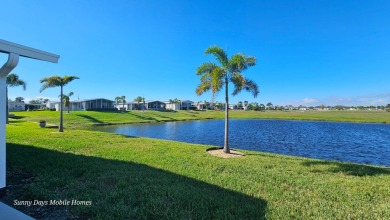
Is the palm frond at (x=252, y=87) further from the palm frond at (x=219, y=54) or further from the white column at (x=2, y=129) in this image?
the white column at (x=2, y=129)

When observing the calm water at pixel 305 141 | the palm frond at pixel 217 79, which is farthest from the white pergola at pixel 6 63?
the calm water at pixel 305 141

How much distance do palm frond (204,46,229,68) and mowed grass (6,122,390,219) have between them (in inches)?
236

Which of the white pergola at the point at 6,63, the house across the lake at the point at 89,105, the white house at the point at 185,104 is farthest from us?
the white house at the point at 185,104

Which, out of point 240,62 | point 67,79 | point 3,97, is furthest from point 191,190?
point 67,79

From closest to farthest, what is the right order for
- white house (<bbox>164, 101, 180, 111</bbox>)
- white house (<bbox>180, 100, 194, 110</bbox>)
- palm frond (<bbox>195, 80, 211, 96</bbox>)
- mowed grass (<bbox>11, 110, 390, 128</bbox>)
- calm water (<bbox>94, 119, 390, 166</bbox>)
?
1. palm frond (<bbox>195, 80, 211, 96</bbox>)
2. calm water (<bbox>94, 119, 390, 166</bbox>)
3. mowed grass (<bbox>11, 110, 390, 128</bbox>)
4. white house (<bbox>164, 101, 180, 111</bbox>)
5. white house (<bbox>180, 100, 194, 110</bbox>)

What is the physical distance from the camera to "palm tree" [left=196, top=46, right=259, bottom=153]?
495 inches

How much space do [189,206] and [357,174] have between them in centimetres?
739

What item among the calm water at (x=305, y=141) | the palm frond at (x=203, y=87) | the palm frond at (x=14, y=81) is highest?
the palm frond at (x=14, y=81)

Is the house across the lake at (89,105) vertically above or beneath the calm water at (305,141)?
above

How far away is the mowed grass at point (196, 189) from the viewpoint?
4609 millimetres

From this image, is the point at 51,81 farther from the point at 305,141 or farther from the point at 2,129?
the point at 305,141

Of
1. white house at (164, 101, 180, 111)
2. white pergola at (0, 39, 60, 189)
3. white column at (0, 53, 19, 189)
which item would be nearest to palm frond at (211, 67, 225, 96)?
white pergola at (0, 39, 60, 189)

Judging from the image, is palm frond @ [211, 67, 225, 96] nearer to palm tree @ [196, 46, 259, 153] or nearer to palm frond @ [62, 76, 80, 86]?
palm tree @ [196, 46, 259, 153]

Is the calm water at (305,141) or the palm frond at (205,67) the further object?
the calm water at (305,141)
